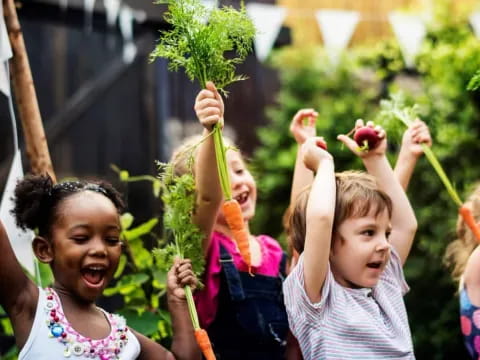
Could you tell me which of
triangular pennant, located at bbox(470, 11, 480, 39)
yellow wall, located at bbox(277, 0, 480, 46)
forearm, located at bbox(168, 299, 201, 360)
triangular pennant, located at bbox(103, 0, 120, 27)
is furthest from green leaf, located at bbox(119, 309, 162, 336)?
yellow wall, located at bbox(277, 0, 480, 46)

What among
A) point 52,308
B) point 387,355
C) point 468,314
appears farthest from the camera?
point 468,314

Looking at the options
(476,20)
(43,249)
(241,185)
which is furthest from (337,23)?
(43,249)

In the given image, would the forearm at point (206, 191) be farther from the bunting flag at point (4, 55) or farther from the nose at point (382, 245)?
the bunting flag at point (4, 55)

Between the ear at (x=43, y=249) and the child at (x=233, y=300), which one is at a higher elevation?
the ear at (x=43, y=249)

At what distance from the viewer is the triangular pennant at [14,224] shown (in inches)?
119

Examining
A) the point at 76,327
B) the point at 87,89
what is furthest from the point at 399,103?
the point at 87,89

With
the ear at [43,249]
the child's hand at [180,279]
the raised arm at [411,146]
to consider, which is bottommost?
the child's hand at [180,279]

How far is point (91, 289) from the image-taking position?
241cm

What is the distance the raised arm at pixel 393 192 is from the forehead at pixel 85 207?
84 cm

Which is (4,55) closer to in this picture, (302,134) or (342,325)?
(302,134)

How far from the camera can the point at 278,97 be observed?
6.84 m

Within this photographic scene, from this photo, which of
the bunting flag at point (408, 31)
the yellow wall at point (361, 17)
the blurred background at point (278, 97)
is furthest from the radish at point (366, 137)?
the yellow wall at point (361, 17)

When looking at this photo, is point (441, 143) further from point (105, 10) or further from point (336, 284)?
point (336, 284)

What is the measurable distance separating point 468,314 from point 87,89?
3.81 meters
